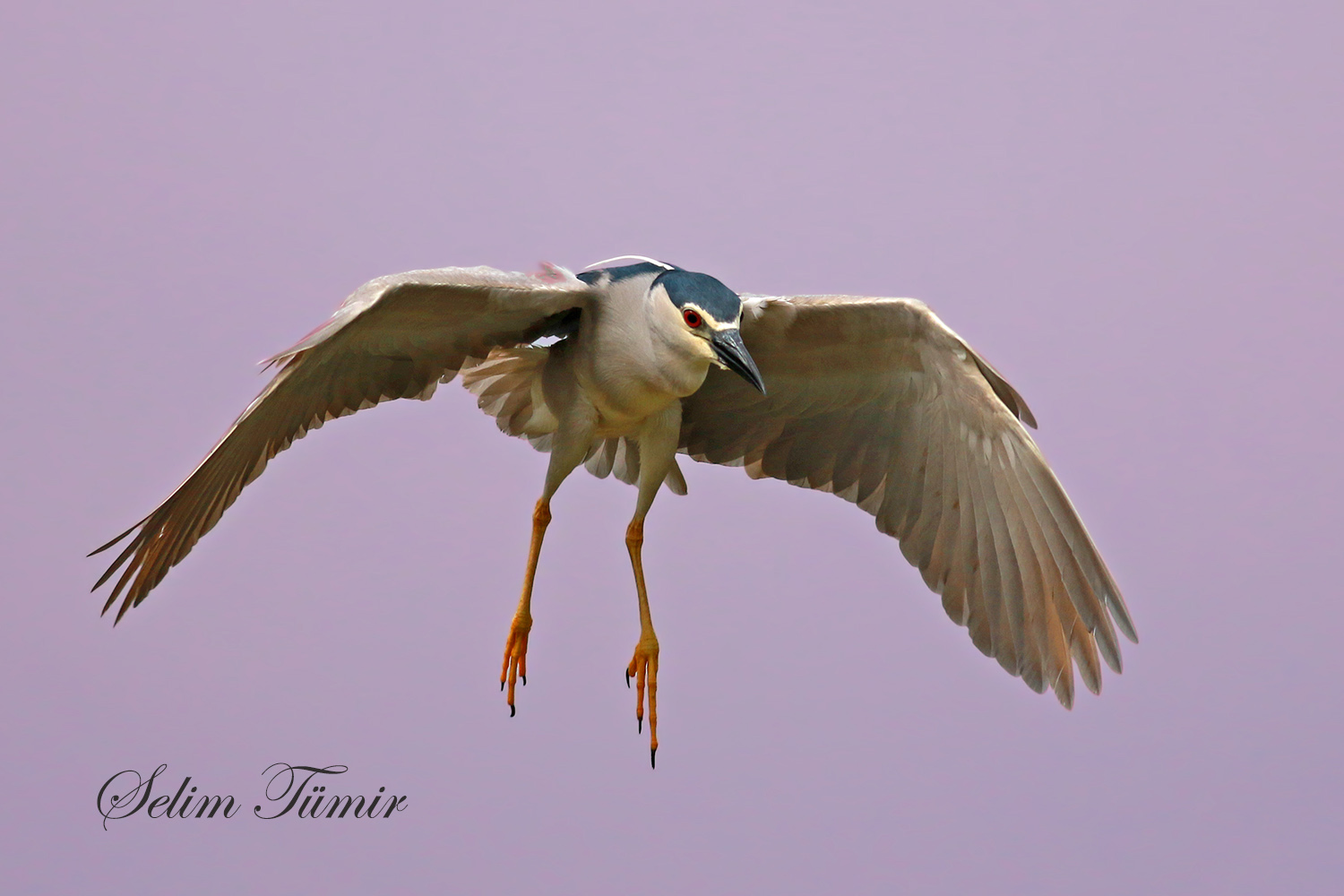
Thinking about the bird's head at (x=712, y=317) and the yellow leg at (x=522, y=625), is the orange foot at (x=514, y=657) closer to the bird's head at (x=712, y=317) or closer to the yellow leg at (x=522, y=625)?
the yellow leg at (x=522, y=625)

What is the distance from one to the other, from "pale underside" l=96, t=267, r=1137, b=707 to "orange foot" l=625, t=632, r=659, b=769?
750 millimetres

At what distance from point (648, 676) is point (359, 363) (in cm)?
143

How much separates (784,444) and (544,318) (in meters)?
1.12

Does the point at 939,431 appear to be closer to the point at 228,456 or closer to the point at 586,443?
the point at 586,443

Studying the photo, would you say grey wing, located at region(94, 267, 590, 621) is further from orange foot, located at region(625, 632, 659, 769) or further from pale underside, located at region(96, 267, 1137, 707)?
orange foot, located at region(625, 632, 659, 769)

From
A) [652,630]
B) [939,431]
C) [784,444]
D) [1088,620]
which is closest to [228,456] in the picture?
[652,630]

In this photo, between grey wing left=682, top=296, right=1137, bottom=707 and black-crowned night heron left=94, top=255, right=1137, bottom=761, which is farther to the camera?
grey wing left=682, top=296, right=1137, bottom=707

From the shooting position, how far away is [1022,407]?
486 cm

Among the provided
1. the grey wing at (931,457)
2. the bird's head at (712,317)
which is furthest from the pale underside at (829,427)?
the bird's head at (712,317)

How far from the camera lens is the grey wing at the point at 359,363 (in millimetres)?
4156

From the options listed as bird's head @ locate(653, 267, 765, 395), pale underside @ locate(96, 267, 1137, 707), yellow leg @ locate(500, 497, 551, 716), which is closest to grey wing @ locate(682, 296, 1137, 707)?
pale underside @ locate(96, 267, 1137, 707)

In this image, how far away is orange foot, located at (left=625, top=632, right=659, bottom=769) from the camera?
4.67 metres

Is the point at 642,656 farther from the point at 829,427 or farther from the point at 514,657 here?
the point at 829,427

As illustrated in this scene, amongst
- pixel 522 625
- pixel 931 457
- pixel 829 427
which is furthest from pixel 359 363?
pixel 931 457
